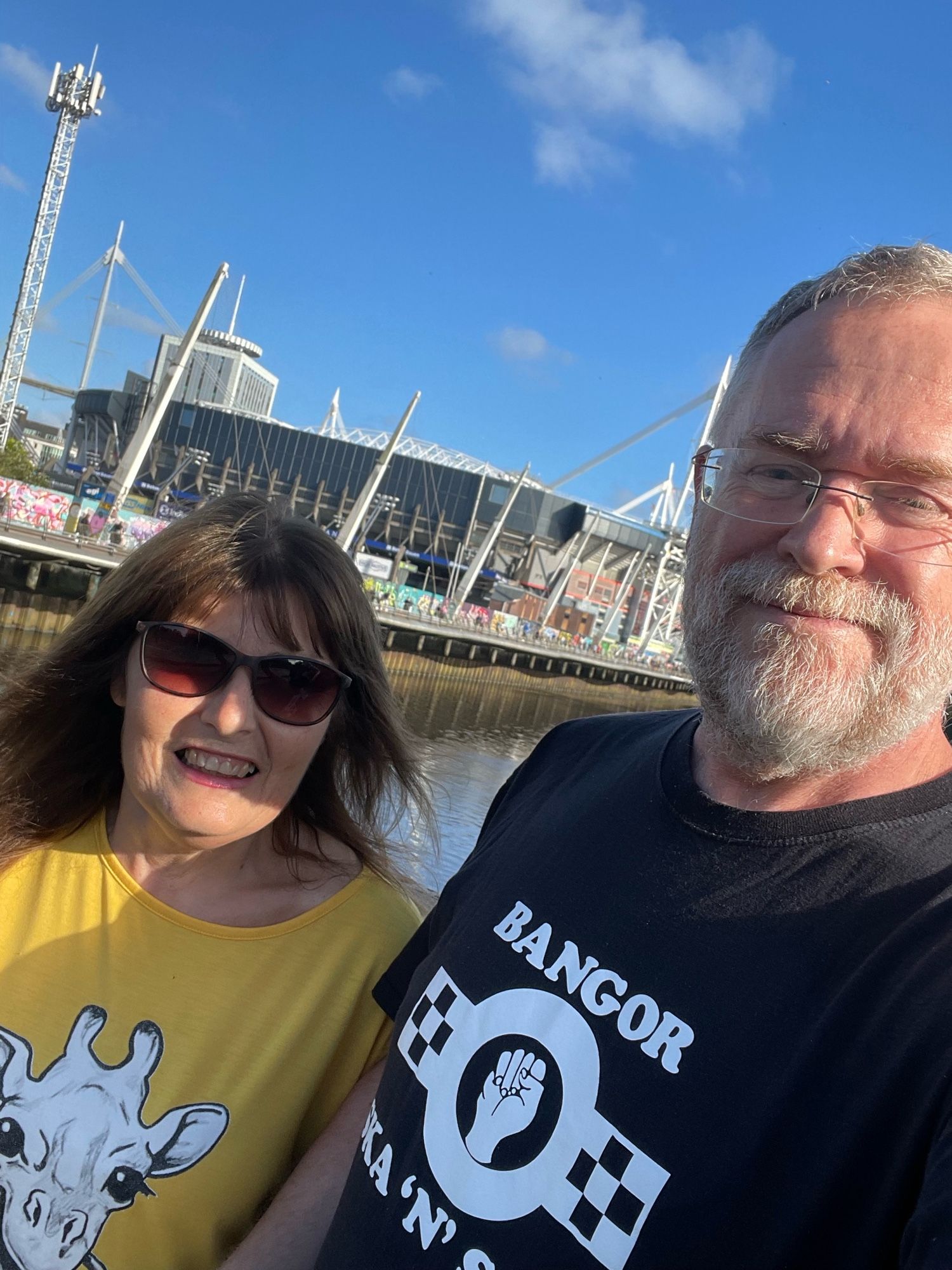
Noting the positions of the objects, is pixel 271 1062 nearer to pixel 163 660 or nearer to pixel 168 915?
pixel 168 915

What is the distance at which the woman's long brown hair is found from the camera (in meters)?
1.86

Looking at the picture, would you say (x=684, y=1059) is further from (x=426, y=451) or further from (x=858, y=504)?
(x=426, y=451)

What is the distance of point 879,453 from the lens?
1.28 m

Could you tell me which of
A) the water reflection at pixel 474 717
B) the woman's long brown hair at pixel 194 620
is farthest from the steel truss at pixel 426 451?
the woman's long brown hair at pixel 194 620

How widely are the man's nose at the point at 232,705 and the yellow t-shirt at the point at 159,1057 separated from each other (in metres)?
0.34

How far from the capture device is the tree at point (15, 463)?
4269 centimetres

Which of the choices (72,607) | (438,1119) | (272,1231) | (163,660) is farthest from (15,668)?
(72,607)

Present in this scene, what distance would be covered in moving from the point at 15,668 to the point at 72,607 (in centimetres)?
2336

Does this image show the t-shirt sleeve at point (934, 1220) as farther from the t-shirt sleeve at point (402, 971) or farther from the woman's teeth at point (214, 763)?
the woman's teeth at point (214, 763)

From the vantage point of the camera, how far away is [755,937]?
3.75 feet

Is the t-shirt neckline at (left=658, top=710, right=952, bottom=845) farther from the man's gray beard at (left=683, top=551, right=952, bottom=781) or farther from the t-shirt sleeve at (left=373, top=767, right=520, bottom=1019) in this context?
the t-shirt sleeve at (left=373, top=767, right=520, bottom=1019)

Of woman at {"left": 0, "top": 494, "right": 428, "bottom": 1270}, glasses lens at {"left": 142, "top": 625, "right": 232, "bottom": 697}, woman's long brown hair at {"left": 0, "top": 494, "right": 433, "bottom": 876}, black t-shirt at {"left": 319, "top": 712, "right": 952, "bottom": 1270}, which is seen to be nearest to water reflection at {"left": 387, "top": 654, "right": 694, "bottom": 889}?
woman's long brown hair at {"left": 0, "top": 494, "right": 433, "bottom": 876}

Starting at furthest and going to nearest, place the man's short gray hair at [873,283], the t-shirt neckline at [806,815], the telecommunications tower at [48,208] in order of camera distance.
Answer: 1. the telecommunications tower at [48,208]
2. the man's short gray hair at [873,283]
3. the t-shirt neckline at [806,815]

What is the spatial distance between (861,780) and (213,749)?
1.10 metres
